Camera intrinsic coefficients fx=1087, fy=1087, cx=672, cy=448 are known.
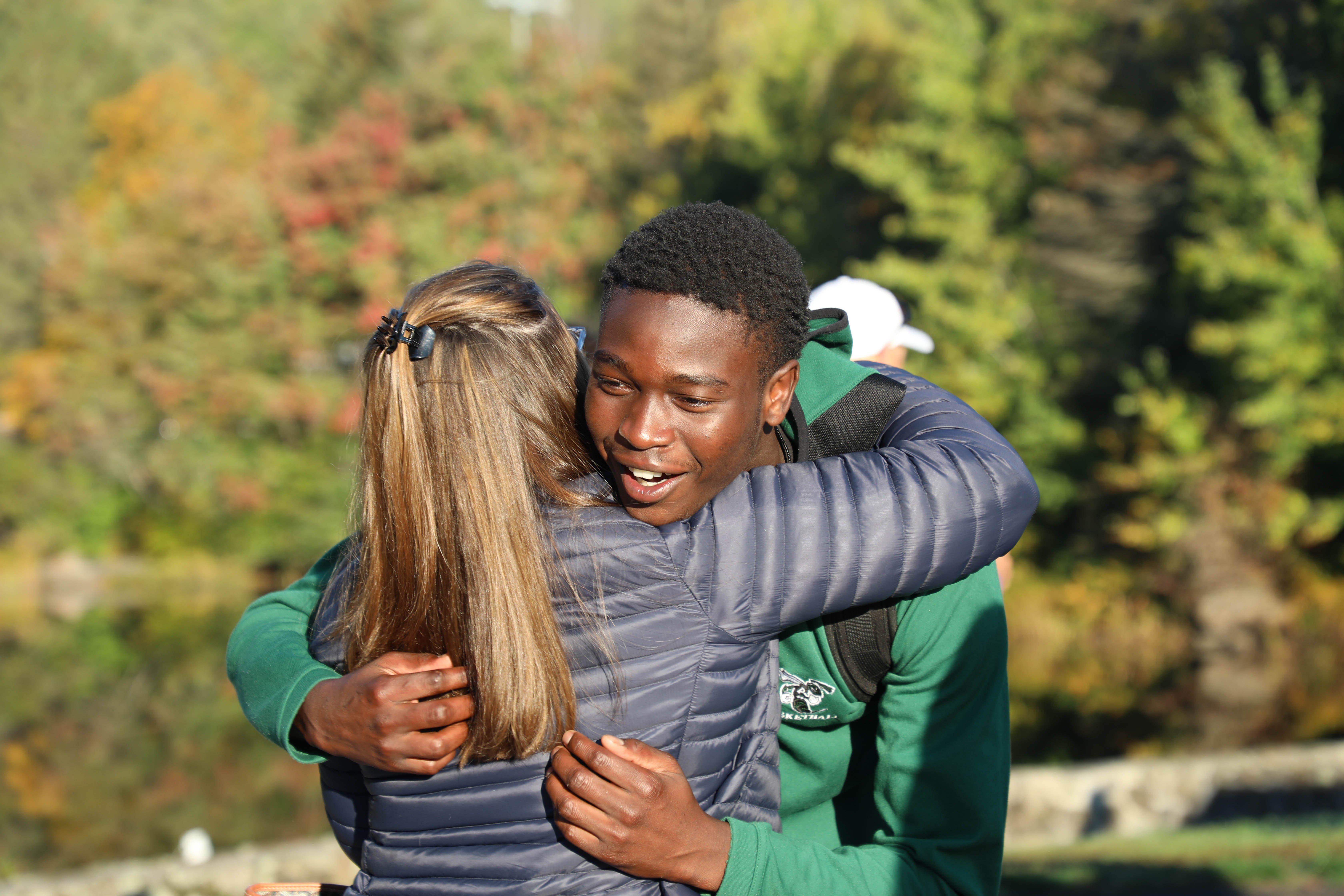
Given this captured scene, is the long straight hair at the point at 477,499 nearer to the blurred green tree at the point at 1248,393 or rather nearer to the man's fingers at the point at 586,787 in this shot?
the man's fingers at the point at 586,787

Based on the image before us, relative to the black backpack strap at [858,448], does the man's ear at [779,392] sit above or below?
above

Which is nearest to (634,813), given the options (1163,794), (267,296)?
(1163,794)

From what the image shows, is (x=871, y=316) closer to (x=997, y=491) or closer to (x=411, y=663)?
(x=997, y=491)

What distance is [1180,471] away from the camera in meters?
15.5

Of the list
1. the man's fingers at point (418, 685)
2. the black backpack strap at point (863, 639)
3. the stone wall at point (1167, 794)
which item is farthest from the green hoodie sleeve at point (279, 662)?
the stone wall at point (1167, 794)

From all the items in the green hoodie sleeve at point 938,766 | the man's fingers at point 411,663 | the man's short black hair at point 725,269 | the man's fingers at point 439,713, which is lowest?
the green hoodie sleeve at point 938,766

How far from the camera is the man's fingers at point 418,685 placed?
167cm

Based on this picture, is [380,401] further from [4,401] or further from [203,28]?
[203,28]

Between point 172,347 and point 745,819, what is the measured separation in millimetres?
24609

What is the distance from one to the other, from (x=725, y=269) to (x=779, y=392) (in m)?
0.26

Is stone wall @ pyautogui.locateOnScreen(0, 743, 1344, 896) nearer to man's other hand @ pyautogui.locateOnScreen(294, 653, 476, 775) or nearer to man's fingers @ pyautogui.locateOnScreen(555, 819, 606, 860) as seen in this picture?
man's other hand @ pyautogui.locateOnScreen(294, 653, 476, 775)

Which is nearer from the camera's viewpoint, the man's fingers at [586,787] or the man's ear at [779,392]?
the man's fingers at [586,787]

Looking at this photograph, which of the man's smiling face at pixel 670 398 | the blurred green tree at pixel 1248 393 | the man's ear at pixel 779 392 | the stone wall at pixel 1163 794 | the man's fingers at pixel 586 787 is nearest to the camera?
the man's fingers at pixel 586 787

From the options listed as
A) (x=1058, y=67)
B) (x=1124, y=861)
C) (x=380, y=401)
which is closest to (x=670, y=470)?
(x=380, y=401)
